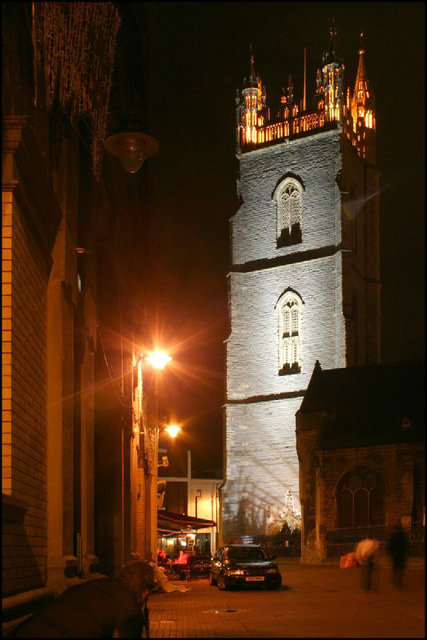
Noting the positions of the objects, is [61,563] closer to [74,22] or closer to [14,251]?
[14,251]

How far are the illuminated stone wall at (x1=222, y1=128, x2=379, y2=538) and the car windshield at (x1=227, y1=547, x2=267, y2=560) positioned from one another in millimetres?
35584

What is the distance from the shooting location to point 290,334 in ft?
216

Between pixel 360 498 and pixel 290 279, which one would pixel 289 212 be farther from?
pixel 360 498

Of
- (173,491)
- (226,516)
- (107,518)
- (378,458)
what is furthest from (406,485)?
(173,491)

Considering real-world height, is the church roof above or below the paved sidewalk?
above

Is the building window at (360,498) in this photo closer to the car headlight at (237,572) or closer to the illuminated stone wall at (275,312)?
the illuminated stone wall at (275,312)

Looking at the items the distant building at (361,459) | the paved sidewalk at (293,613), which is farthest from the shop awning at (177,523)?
the paved sidewalk at (293,613)

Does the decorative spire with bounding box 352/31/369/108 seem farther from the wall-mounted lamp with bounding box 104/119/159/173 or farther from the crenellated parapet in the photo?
the wall-mounted lamp with bounding box 104/119/159/173

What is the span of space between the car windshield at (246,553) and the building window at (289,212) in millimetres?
42974

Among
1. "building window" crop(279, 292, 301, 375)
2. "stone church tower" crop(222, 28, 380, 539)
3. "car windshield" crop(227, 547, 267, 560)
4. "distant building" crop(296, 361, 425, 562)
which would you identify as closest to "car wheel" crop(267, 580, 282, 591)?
"car windshield" crop(227, 547, 267, 560)

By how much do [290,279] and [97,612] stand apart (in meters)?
61.3

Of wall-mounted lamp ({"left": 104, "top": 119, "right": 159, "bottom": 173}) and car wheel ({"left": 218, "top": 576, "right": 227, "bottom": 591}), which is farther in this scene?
car wheel ({"left": 218, "top": 576, "right": 227, "bottom": 591})

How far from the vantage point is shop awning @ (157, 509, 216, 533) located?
39750 mm

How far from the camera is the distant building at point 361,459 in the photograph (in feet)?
156
